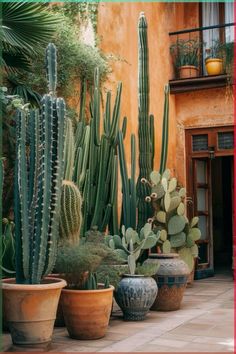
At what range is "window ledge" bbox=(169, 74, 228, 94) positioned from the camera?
10.0 m

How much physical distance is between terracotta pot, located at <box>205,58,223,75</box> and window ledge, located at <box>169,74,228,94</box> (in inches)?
9.0

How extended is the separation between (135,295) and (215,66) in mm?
5733

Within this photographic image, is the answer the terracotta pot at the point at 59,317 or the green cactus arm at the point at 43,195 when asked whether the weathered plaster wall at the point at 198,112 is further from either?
the green cactus arm at the point at 43,195

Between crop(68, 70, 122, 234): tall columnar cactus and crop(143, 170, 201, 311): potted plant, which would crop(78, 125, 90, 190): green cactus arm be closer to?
crop(68, 70, 122, 234): tall columnar cactus

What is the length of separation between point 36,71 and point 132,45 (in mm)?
2556

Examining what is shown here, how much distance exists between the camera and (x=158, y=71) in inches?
407

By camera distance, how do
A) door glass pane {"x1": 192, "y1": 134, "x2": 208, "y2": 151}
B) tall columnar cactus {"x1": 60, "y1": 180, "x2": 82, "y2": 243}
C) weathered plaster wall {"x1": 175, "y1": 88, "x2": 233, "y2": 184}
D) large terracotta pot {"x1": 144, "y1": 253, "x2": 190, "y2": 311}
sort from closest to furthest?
tall columnar cactus {"x1": 60, "y1": 180, "x2": 82, "y2": 243} < large terracotta pot {"x1": 144, "y1": 253, "x2": 190, "y2": 311} < weathered plaster wall {"x1": 175, "y1": 88, "x2": 233, "y2": 184} < door glass pane {"x1": 192, "y1": 134, "x2": 208, "y2": 151}

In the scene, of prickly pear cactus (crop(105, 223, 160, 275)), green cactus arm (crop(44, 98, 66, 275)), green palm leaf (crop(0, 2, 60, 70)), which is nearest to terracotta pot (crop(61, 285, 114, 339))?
green cactus arm (crop(44, 98, 66, 275))

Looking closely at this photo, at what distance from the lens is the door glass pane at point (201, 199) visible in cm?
1037

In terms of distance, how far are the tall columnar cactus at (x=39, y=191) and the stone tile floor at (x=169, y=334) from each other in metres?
0.74

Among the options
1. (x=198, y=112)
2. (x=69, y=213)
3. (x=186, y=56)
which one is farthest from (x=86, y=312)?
(x=186, y=56)

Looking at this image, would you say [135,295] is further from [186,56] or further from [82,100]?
[186,56]

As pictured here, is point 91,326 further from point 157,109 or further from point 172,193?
point 157,109

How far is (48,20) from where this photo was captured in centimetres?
652
